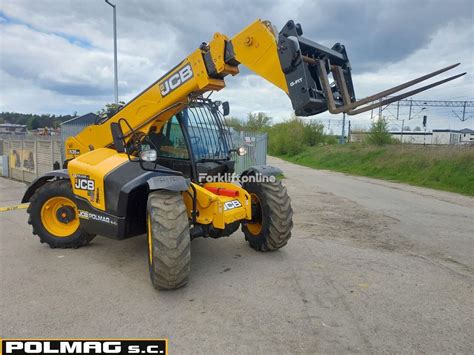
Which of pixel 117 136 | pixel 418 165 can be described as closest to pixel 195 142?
pixel 117 136

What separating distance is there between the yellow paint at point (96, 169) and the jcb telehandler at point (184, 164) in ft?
0.06

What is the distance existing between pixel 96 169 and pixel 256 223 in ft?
8.18

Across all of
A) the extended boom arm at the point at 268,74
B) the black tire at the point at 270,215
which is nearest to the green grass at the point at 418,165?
the black tire at the point at 270,215

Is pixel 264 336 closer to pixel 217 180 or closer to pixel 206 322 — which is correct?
pixel 206 322

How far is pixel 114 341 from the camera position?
3.05 m

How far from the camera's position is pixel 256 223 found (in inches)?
217

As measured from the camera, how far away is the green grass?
593 inches

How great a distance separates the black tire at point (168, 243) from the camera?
3.73m

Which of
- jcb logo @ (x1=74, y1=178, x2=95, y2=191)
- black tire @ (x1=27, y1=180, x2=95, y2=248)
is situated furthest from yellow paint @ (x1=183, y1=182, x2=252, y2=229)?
black tire @ (x1=27, y1=180, x2=95, y2=248)

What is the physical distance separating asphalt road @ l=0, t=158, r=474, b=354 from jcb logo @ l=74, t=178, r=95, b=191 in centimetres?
103

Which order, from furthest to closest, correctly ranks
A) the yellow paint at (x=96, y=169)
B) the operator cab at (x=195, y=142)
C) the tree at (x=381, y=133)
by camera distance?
the tree at (x=381, y=133) < the operator cab at (x=195, y=142) < the yellow paint at (x=96, y=169)

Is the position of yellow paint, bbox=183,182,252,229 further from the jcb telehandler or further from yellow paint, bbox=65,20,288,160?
yellow paint, bbox=65,20,288,160

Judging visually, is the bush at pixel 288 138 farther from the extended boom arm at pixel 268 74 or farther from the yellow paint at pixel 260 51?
the yellow paint at pixel 260 51

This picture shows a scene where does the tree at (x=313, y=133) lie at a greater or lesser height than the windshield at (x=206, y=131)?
greater
